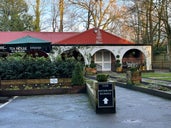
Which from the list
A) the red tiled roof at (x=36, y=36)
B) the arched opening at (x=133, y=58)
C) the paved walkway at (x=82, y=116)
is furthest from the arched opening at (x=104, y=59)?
the paved walkway at (x=82, y=116)

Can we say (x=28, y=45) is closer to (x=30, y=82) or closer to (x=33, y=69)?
(x=33, y=69)

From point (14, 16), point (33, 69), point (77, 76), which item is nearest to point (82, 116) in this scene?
point (77, 76)

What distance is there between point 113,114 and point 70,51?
84.0ft

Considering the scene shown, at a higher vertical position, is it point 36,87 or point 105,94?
point 105,94

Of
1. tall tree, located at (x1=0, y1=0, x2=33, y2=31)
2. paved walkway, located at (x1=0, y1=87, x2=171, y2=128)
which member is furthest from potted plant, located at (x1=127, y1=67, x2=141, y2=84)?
tall tree, located at (x1=0, y1=0, x2=33, y2=31)

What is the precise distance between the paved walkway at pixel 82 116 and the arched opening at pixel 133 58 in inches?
930

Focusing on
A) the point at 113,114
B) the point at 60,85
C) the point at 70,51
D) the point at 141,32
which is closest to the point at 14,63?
the point at 60,85

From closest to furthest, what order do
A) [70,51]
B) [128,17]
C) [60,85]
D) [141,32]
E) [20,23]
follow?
[60,85]
[70,51]
[128,17]
[141,32]
[20,23]

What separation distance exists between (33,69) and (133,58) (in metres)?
22.0

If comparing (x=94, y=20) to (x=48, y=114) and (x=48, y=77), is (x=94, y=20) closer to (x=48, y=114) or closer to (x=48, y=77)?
(x=48, y=77)

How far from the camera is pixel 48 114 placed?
9.45 m

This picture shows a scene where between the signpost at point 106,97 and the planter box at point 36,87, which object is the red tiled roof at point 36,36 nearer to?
the planter box at point 36,87

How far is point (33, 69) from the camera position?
16.1 metres

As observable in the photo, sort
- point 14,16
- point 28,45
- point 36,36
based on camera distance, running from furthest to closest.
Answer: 1. point 14,16
2. point 36,36
3. point 28,45
